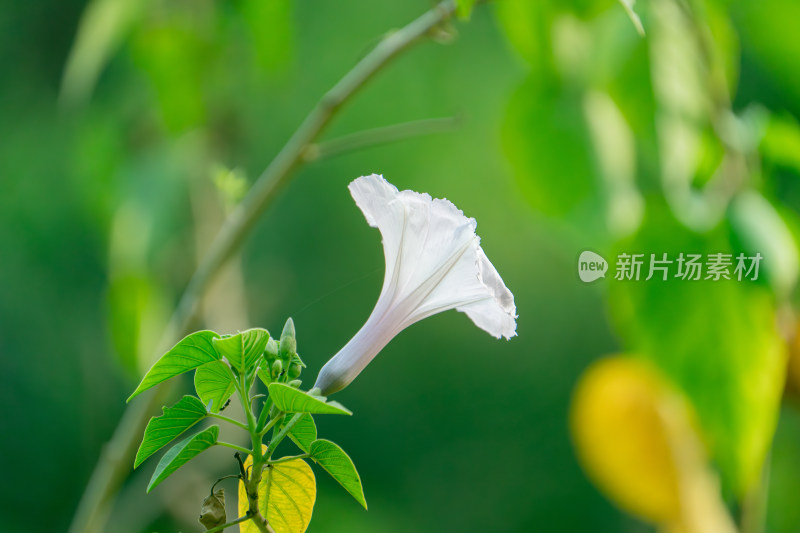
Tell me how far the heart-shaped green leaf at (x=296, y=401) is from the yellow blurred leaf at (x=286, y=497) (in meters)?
0.02

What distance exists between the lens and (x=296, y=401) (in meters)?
0.11

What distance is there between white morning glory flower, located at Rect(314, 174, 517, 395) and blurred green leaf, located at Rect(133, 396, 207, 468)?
0.02 meters

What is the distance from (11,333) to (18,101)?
278 mm

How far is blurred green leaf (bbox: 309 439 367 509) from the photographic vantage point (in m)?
0.12

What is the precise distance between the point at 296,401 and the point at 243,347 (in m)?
0.01

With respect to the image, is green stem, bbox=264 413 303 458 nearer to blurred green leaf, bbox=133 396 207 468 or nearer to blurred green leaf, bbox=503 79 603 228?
blurred green leaf, bbox=133 396 207 468

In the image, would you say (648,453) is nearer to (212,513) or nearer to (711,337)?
(711,337)

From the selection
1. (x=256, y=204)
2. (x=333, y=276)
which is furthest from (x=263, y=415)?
(x=333, y=276)

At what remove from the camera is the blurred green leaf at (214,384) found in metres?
0.12

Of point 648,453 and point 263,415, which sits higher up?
point 263,415

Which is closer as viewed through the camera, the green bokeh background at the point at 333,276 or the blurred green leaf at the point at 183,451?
the blurred green leaf at the point at 183,451

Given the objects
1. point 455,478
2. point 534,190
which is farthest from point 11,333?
point 534,190

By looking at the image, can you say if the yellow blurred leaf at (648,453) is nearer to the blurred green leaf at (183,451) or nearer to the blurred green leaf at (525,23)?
the blurred green leaf at (525,23)
